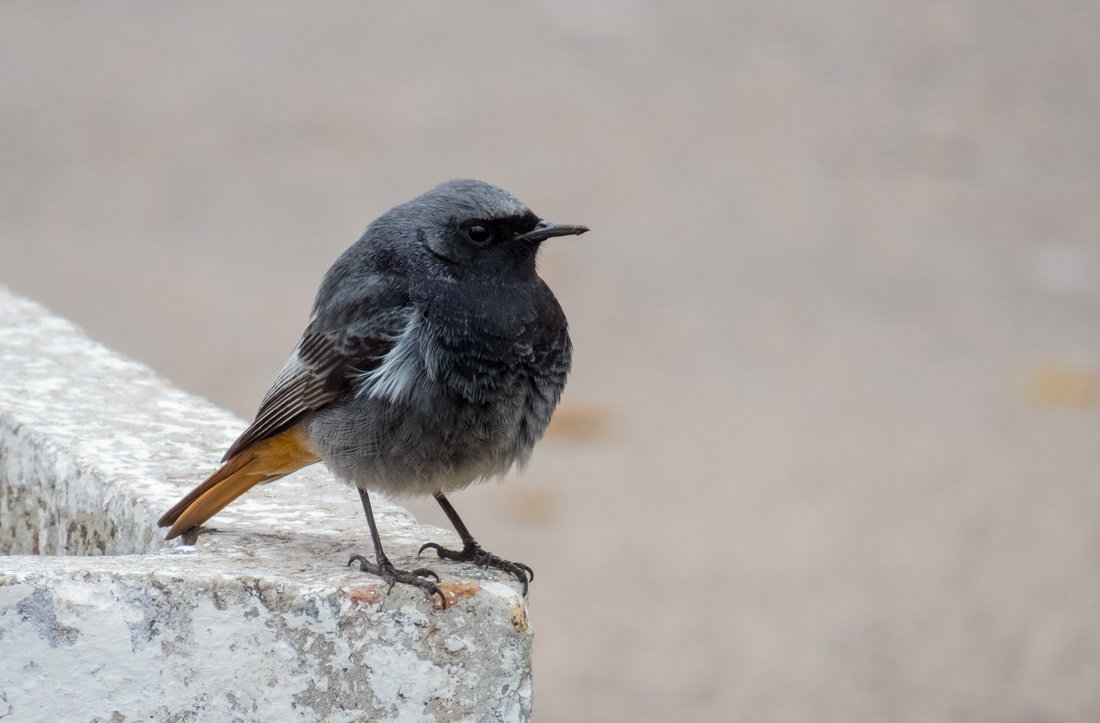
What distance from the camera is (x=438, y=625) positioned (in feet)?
9.82

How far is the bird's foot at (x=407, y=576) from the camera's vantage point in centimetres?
301

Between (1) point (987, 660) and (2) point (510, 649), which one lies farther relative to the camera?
(1) point (987, 660)

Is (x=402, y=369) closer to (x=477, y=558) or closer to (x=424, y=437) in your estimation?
(x=424, y=437)

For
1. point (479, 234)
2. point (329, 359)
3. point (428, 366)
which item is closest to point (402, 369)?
point (428, 366)

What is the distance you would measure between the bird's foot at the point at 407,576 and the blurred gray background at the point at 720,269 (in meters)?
3.58

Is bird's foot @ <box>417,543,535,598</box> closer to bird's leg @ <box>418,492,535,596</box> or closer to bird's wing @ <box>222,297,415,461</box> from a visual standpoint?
bird's leg @ <box>418,492,535,596</box>

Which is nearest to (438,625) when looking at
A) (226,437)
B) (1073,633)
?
(226,437)

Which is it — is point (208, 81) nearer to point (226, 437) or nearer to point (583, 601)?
point (583, 601)

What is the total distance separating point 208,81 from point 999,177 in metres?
6.87

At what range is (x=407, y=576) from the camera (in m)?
3.07

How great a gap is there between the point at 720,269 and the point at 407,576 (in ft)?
26.8

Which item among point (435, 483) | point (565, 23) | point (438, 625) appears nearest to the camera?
point (438, 625)

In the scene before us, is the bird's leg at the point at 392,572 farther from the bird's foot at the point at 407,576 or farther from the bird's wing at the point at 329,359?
the bird's wing at the point at 329,359

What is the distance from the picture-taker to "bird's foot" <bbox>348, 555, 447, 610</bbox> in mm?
3014
